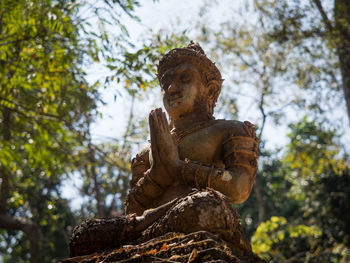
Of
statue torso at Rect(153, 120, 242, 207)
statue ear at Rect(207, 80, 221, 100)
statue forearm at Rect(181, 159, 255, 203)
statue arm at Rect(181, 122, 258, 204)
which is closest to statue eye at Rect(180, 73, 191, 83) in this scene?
statue ear at Rect(207, 80, 221, 100)

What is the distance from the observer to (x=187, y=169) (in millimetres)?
3514

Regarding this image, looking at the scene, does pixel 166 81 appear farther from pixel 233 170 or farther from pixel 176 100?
pixel 233 170

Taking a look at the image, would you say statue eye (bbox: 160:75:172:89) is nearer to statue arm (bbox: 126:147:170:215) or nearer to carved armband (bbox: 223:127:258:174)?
statue arm (bbox: 126:147:170:215)

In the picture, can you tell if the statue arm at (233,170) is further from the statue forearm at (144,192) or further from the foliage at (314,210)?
the foliage at (314,210)

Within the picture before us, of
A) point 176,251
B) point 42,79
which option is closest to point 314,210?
point 42,79

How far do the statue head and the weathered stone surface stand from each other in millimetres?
1680

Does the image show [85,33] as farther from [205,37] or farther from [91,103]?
[205,37]

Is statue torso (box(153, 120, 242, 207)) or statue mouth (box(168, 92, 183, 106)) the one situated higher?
statue mouth (box(168, 92, 183, 106))

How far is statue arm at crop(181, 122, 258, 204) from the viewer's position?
3.48 metres

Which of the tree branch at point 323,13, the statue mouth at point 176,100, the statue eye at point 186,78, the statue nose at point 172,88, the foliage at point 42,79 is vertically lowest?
the statue mouth at point 176,100

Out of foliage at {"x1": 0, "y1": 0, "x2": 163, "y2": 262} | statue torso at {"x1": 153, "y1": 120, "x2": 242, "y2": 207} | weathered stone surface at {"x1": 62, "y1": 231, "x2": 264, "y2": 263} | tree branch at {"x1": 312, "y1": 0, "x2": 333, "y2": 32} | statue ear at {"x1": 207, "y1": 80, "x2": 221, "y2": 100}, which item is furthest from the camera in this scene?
tree branch at {"x1": 312, "y1": 0, "x2": 333, "y2": 32}

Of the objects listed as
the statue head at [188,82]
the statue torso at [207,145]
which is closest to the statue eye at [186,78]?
the statue head at [188,82]

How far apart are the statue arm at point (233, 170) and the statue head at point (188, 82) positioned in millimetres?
570

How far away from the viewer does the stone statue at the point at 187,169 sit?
2.83 metres
